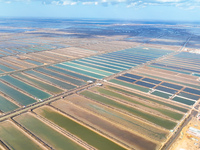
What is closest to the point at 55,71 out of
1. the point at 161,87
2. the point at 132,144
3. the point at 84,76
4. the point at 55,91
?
→ the point at 84,76

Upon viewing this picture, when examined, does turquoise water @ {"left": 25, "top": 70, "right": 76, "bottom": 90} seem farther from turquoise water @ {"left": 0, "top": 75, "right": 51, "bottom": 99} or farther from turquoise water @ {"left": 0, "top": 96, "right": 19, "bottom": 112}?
turquoise water @ {"left": 0, "top": 96, "right": 19, "bottom": 112}

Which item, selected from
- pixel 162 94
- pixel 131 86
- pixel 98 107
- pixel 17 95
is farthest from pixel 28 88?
pixel 162 94

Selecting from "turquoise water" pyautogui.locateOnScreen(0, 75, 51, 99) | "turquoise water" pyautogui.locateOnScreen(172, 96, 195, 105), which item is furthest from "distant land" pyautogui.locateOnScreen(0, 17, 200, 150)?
"turquoise water" pyautogui.locateOnScreen(172, 96, 195, 105)

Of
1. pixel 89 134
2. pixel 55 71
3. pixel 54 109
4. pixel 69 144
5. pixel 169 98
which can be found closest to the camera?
pixel 69 144

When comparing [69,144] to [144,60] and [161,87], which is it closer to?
[161,87]

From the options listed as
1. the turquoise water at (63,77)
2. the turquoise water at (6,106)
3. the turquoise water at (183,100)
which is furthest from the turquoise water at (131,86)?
the turquoise water at (6,106)

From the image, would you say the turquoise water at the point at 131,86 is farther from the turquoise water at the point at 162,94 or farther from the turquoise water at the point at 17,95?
the turquoise water at the point at 17,95

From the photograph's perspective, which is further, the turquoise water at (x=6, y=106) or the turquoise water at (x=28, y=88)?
the turquoise water at (x=28, y=88)

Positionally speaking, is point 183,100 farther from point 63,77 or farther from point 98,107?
point 63,77
